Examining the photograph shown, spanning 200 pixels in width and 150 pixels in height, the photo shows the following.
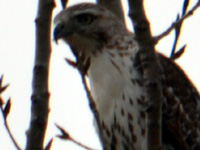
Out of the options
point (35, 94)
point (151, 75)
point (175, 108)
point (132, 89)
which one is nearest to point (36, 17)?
point (35, 94)

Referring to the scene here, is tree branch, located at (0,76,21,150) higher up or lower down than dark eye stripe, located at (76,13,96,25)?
lower down

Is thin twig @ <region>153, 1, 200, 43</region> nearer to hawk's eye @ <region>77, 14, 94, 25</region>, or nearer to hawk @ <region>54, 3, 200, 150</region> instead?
hawk @ <region>54, 3, 200, 150</region>

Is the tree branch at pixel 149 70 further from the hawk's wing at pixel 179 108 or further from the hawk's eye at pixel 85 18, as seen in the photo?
the hawk's eye at pixel 85 18

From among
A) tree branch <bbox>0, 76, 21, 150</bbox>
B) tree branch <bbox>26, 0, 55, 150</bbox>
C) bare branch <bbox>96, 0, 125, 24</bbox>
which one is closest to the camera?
tree branch <bbox>26, 0, 55, 150</bbox>

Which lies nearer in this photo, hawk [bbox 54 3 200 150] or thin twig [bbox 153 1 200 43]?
thin twig [bbox 153 1 200 43]

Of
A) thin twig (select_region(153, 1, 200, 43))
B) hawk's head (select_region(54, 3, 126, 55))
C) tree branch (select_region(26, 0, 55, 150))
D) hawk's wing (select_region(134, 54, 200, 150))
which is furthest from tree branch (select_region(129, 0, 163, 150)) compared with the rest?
hawk's head (select_region(54, 3, 126, 55))

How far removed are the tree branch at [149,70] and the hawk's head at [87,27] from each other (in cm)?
238

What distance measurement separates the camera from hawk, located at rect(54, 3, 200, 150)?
4992 millimetres

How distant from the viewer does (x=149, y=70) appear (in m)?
3.10

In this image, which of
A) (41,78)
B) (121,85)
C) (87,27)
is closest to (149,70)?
(41,78)

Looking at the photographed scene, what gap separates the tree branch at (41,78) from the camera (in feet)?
10.1

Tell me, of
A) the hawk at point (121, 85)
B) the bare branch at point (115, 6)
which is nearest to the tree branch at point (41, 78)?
the hawk at point (121, 85)

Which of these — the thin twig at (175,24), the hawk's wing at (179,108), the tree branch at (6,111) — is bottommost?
the hawk's wing at (179,108)

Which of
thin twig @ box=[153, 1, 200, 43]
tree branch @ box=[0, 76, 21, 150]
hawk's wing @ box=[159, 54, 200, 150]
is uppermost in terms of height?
thin twig @ box=[153, 1, 200, 43]
